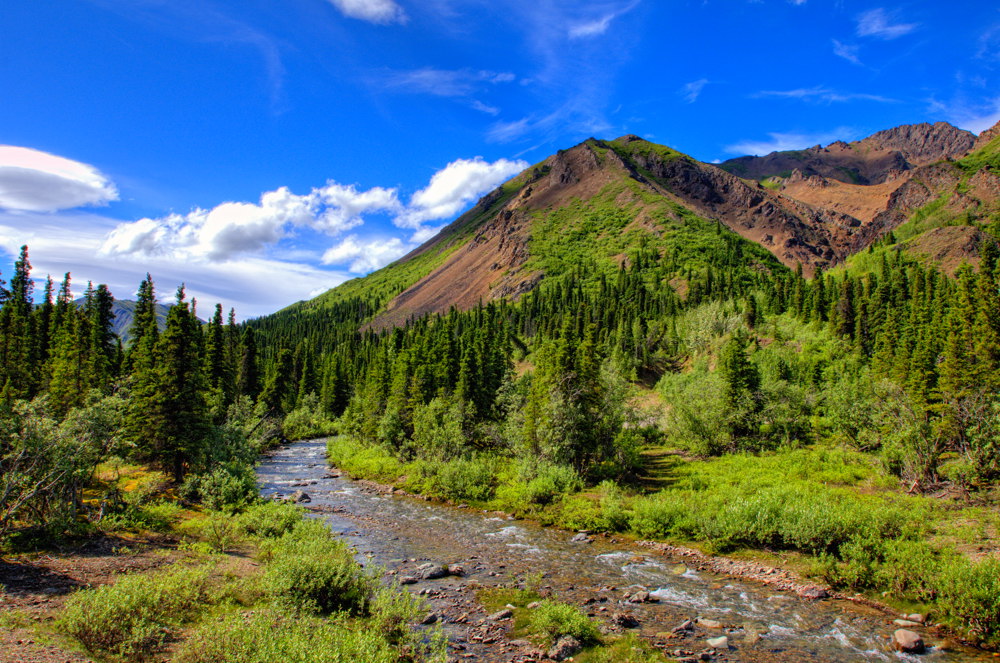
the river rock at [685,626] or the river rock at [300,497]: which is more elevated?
the river rock at [685,626]

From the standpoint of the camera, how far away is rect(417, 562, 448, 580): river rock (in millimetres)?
23031

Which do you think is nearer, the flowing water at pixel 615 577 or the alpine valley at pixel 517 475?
the alpine valley at pixel 517 475

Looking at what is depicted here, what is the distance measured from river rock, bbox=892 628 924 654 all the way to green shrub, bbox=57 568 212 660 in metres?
22.9

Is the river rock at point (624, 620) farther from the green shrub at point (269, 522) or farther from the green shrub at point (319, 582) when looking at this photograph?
the green shrub at point (269, 522)

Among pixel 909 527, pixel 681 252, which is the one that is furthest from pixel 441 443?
pixel 681 252

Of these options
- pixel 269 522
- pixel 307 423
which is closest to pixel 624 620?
pixel 269 522

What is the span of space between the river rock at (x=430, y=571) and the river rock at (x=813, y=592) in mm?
15797

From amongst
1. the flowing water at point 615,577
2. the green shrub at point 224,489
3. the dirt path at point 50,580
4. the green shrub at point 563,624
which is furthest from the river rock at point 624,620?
the green shrub at point 224,489

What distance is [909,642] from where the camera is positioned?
1683 cm

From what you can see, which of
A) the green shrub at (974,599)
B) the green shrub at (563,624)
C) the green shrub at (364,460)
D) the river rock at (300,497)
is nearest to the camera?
the green shrub at (563,624)

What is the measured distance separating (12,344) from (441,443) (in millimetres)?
53337

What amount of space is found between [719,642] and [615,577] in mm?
6860

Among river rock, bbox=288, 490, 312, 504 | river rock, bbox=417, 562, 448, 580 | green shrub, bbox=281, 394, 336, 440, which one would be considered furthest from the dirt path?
green shrub, bbox=281, 394, 336, 440

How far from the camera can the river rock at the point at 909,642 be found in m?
16.8
